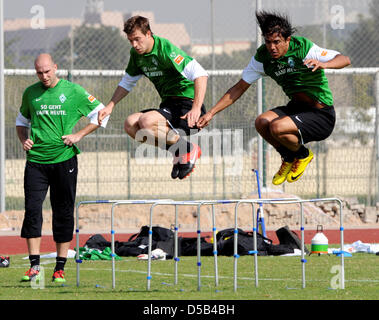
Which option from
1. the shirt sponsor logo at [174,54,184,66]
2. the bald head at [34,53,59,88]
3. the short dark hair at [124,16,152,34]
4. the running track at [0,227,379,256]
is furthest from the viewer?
the running track at [0,227,379,256]

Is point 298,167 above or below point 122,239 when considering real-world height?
above

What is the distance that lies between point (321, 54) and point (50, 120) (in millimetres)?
3229

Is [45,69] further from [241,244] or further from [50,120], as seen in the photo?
[241,244]

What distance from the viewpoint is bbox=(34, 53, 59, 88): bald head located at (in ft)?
31.7

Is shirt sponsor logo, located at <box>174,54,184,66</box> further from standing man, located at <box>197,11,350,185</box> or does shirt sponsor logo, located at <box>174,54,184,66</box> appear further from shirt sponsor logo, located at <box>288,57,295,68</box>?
shirt sponsor logo, located at <box>288,57,295,68</box>

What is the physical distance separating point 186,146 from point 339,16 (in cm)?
1266

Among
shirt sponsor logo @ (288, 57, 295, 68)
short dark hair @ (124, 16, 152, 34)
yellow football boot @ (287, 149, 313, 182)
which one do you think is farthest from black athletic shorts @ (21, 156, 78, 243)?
shirt sponsor logo @ (288, 57, 295, 68)

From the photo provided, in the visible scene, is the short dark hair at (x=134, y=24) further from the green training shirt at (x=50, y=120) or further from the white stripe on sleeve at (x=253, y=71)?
the green training shirt at (x=50, y=120)

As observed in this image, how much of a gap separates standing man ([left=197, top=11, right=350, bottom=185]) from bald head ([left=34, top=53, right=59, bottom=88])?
201cm

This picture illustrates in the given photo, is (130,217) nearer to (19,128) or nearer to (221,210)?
(221,210)

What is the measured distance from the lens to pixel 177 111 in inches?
368

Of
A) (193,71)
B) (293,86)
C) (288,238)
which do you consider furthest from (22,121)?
(288,238)

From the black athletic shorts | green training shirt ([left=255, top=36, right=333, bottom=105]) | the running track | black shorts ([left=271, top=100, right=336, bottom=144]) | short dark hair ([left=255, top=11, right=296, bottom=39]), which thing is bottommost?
the running track

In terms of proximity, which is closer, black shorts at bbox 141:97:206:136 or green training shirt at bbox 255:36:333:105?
green training shirt at bbox 255:36:333:105
